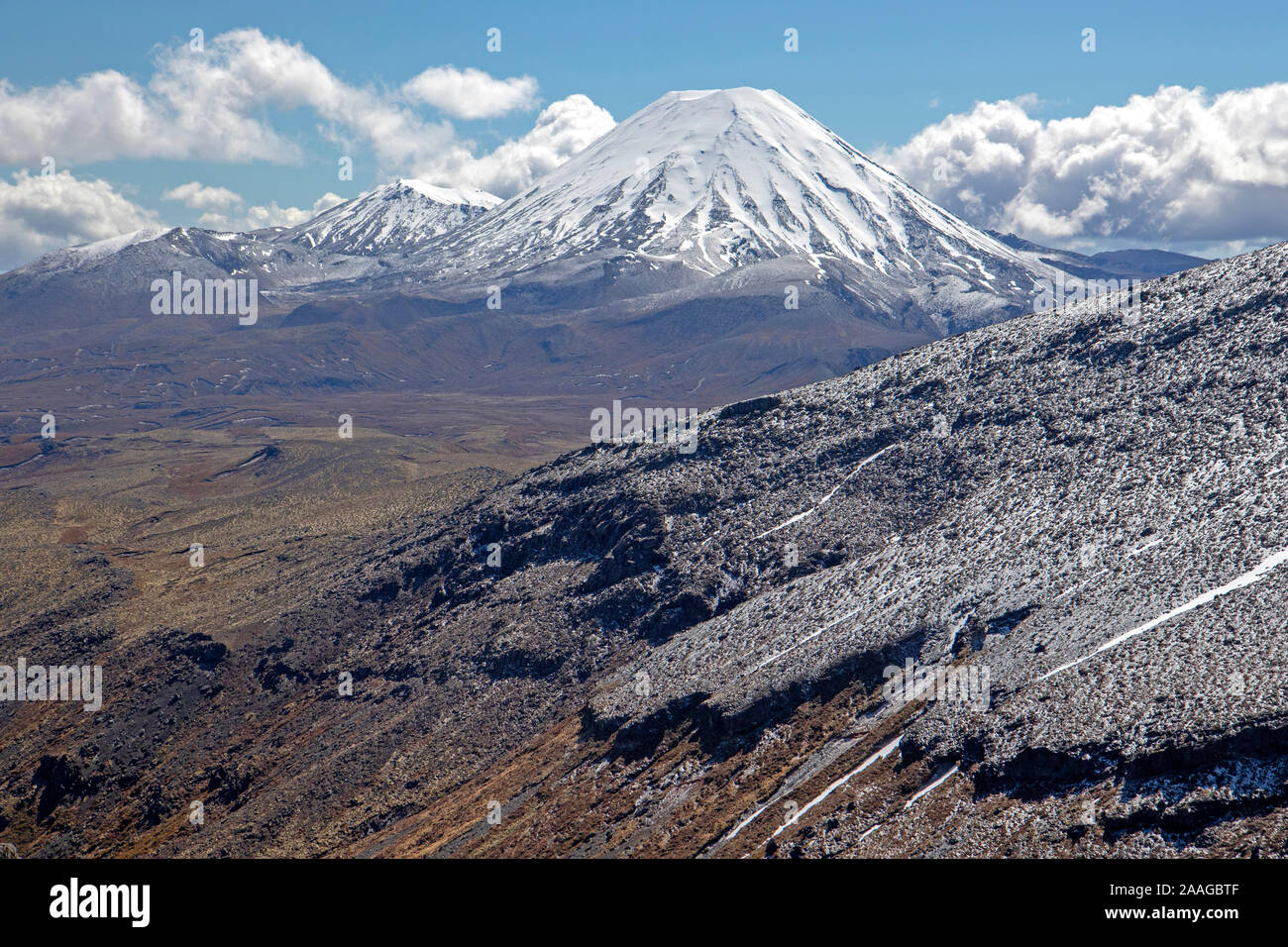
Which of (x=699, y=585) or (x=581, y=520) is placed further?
(x=581, y=520)

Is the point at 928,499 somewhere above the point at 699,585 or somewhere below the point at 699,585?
above

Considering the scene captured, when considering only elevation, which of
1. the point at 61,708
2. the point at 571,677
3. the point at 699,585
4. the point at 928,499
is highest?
the point at 928,499

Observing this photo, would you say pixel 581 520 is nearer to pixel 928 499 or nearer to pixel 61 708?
pixel 928 499

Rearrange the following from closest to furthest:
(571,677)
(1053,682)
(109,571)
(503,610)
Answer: (1053,682) → (571,677) → (503,610) → (109,571)

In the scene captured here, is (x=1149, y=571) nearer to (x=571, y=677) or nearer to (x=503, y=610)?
(x=571, y=677)

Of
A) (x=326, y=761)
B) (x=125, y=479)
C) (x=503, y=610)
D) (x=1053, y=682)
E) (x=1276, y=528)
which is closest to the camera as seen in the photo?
(x=1053, y=682)

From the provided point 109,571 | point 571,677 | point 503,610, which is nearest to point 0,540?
point 109,571

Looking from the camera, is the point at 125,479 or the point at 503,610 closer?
the point at 503,610

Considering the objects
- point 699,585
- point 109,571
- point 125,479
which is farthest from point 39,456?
point 699,585

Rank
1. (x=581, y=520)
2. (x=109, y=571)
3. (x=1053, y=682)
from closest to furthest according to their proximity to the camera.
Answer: (x=1053, y=682)
(x=581, y=520)
(x=109, y=571)
